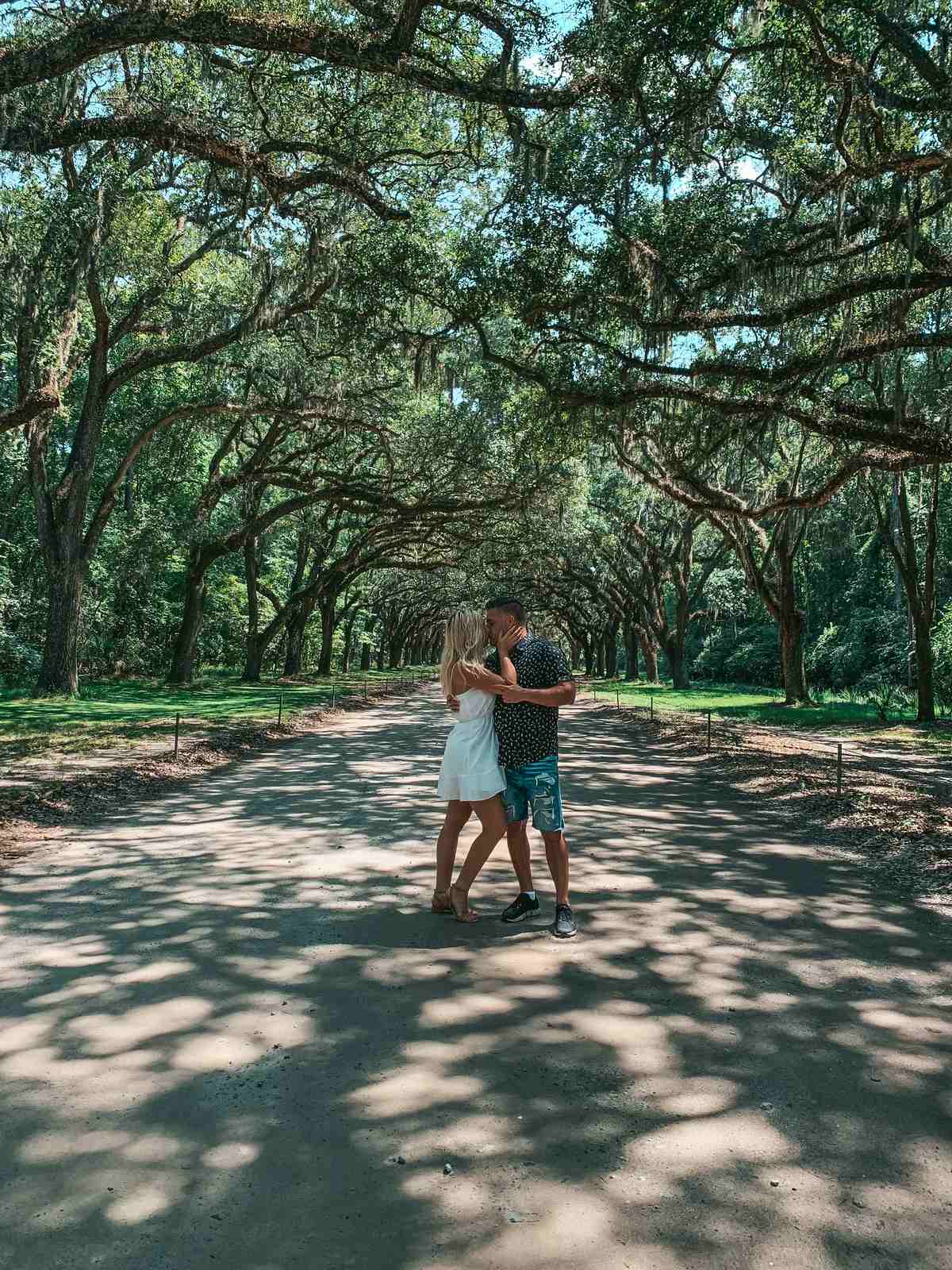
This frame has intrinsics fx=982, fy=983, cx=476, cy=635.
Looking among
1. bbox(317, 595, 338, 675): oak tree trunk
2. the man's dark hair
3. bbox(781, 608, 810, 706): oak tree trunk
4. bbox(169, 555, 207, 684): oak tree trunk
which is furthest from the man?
bbox(317, 595, 338, 675): oak tree trunk

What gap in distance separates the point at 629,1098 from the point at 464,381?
65.1 ft

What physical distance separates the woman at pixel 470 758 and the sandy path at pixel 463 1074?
274mm

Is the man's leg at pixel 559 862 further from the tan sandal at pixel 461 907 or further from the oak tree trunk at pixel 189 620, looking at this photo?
the oak tree trunk at pixel 189 620

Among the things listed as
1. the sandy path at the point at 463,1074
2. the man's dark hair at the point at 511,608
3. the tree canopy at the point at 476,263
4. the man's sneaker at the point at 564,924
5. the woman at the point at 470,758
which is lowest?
the sandy path at the point at 463,1074

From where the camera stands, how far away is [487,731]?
5680 mm

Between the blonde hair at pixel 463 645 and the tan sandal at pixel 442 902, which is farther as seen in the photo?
the tan sandal at pixel 442 902

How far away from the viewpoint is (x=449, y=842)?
225 inches

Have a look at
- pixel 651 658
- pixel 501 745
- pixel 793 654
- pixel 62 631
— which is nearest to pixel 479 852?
pixel 501 745

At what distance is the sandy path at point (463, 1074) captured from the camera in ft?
8.69

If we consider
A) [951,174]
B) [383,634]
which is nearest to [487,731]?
[951,174]

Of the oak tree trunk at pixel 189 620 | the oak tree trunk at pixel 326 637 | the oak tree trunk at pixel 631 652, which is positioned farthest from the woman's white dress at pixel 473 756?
the oak tree trunk at pixel 631 652

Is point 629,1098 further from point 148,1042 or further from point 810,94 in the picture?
point 810,94

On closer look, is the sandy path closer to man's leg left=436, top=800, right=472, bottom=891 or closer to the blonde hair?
man's leg left=436, top=800, right=472, bottom=891

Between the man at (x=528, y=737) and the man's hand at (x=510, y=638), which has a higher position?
the man's hand at (x=510, y=638)
